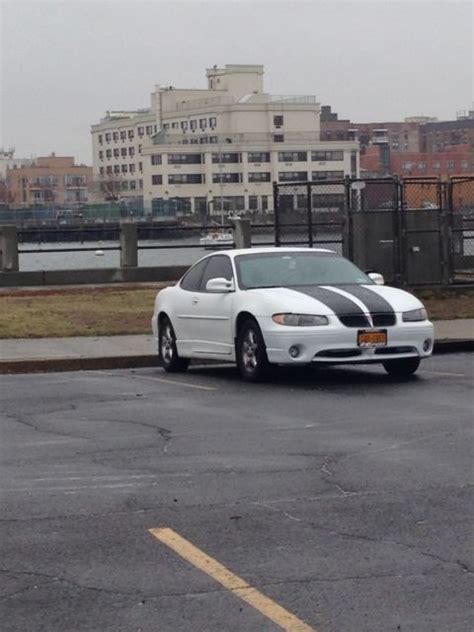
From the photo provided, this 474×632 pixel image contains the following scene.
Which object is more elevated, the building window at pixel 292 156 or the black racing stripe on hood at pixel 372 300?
the building window at pixel 292 156

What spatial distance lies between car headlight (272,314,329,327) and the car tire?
34 cm

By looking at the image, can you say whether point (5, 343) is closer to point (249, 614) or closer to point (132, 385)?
point (132, 385)

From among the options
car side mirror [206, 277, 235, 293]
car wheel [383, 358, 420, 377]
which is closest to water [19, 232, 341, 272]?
car side mirror [206, 277, 235, 293]

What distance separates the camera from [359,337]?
1399 cm

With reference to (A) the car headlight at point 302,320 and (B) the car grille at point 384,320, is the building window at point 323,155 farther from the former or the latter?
(A) the car headlight at point 302,320

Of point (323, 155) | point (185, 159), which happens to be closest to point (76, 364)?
point (323, 155)

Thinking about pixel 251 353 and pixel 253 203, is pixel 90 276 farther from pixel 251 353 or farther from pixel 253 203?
pixel 253 203

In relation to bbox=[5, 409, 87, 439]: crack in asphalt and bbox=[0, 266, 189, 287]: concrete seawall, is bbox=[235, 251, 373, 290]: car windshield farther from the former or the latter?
bbox=[0, 266, 189, 287]: concrete seawall

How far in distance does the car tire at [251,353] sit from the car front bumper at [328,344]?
0.38ft

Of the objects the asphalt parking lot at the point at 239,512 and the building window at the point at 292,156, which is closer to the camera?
the asphalt parking lot at the point at 239,512

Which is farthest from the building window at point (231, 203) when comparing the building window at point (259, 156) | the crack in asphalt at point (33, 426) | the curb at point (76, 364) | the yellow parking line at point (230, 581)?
the yellow parking line at point (230, 581)

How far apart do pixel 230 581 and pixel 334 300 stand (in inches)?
315

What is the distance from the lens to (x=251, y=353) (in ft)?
47.9

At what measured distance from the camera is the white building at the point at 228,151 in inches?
1893
